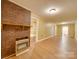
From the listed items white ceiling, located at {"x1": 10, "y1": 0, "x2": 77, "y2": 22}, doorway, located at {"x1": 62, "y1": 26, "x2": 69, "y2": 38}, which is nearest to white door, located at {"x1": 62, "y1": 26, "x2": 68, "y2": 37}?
doorway, located at {"x1": 62, "y1": 26, "x2": 69, "y2": 38}

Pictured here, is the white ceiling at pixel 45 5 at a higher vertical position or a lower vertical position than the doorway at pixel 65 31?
higher

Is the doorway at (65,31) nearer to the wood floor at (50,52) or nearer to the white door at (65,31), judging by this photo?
the white door at (65,31)

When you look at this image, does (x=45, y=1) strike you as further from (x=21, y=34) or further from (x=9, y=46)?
(x=9, y=46)

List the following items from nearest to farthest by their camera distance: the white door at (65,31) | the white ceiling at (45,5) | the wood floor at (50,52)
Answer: the wood floor at (50,52) → the white ceiling at (45,5) → the white door at (65,31)

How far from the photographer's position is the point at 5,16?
3701 millimetres

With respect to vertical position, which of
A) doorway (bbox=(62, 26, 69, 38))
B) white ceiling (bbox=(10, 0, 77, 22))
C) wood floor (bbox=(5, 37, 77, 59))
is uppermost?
white ceiling (bbox=(10, 0, 77, 22))

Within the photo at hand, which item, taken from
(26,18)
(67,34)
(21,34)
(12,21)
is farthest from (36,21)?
(67,34)

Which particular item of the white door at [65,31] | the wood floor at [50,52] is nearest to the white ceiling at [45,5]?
the wood floor at [50,52]

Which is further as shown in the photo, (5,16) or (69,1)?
(69,1)

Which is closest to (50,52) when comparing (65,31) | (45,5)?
(45,5)

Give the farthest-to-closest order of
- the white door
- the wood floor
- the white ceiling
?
the white door → the white ceiling → the wood floor

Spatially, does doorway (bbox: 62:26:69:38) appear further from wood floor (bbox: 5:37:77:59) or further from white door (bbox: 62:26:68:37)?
wood floor (bbox: 5:37:77:59)

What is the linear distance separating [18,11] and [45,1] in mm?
1408

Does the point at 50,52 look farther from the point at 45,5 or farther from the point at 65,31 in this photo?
the point at 65,31
